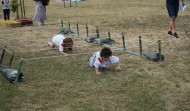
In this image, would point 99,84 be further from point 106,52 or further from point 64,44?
point 64,44

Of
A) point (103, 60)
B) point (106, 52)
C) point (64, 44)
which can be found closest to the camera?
point (106, 52)

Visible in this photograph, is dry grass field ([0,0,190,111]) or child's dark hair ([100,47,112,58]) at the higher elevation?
child's dark hair ([100,47,112,58])

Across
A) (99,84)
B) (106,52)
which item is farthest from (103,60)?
(99,84)

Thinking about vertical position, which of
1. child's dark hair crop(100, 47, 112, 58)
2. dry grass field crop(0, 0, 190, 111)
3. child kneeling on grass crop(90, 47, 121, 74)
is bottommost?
dry grass field crop(0, 0, 190, 111)

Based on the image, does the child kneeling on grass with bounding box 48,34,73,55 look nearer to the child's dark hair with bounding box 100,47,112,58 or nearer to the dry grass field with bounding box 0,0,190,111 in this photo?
the dry grass field with bounding box 0,0,190,111

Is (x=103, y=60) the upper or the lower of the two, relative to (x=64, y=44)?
lower

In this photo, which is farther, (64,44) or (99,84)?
(64,44)

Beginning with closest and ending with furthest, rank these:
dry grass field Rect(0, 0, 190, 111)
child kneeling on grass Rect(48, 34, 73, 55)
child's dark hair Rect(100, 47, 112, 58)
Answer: dry grass field Rect(0, 0, 190, 111)
child's dark hair Rect(100, 47, 112, 58)
child kneeling on grass Rect(48, 34, 73, 55)

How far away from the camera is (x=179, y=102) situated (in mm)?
3889

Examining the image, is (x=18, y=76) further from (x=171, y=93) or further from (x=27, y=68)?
(x=171, y=93)

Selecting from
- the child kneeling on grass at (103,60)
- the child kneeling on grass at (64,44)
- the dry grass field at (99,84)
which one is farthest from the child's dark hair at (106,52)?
the child kneeling on grass at (64,44)

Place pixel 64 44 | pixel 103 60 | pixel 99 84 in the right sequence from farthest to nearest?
pixel 64 44 → pixel 103 60 → pixel 99 84

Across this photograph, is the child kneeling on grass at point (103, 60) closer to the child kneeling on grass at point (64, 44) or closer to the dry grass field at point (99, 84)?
the dry grass field at point (99, 84)

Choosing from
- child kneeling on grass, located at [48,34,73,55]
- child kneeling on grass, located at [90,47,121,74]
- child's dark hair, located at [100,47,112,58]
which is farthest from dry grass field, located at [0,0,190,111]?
child's dark hair, located at [100,47,112,58]
